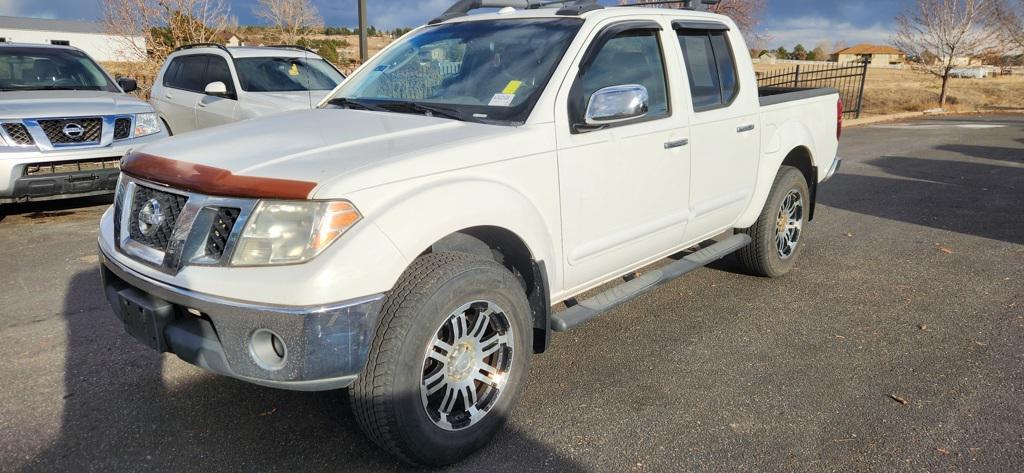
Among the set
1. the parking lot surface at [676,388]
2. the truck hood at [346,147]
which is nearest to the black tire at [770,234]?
the parking lot surface at [676,388]

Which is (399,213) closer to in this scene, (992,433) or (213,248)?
(213,248)

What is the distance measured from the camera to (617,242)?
11.8ft

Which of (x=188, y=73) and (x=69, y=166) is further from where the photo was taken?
(x=188, y=73)

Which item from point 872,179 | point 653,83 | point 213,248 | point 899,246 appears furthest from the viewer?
point 872,179

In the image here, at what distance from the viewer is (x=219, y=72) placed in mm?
8805

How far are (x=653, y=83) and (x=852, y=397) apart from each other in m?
1.89

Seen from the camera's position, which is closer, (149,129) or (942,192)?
(149,129)

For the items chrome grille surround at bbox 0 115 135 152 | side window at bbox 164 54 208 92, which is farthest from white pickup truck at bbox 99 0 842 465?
side window at bbox 164 54 208 92

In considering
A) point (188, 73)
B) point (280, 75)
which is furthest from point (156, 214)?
point (188, 73)

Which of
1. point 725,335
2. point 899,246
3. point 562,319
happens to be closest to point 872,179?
point 899,246

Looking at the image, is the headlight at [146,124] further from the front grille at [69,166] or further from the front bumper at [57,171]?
the front grille at [69,166]

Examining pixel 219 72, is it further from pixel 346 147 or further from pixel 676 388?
pixel 676 388

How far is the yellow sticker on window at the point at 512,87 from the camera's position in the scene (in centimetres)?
334

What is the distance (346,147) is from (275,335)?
0.80m
